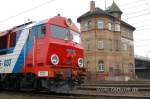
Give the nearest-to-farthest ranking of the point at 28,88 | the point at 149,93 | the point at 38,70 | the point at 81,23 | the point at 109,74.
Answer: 1. the point at 38,70
2. the point at 28,88
3. the point at 149,93
4. the point at 109,74
5. the point at 81,23

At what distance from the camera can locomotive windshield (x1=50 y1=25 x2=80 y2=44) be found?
14234 millimetres

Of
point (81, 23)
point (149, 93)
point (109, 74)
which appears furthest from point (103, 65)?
point (149, 93)

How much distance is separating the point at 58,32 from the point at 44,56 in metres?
1.55

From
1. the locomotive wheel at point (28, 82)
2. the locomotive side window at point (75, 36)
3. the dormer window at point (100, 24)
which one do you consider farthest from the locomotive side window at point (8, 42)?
the dormer window at point (100, 24)

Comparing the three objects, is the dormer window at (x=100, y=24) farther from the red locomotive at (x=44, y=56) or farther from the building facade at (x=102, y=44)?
the red locomotive at (x=44, y=56)

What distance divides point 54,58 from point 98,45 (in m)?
40.1

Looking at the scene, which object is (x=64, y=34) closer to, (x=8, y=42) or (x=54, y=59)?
(x=54, y=59)

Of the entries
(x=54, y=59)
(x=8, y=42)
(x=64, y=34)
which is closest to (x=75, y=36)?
(x=64, y=34)

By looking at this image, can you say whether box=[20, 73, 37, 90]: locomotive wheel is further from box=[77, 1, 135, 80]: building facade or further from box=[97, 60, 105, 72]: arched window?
box=[97, 60, 105, 72]: arched window

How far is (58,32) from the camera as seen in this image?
14.5 metres

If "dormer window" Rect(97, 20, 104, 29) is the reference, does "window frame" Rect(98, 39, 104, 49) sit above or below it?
below

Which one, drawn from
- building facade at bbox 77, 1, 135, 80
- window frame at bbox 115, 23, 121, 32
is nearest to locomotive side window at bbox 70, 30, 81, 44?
building facade at bbox 77, 1, 135, 80

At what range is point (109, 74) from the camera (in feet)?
171

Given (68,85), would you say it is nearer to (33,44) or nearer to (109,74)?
(33,44)
